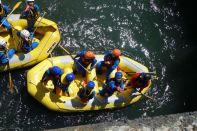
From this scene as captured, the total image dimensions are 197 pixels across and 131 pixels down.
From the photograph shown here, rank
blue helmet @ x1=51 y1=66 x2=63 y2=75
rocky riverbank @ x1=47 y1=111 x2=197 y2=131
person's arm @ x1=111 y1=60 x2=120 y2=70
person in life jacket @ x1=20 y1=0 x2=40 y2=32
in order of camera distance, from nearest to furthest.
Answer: rocky riverbank @ x1=47 y1=111 x2=197 y2=131 < blue helmet @ x1=51 y1=66 x2=63 y2=75 < person's arm @ x1=111 y1=60 x2=120 y2=70 < person in life jacket @ x1=20 y1=0 x2=40 y2=32

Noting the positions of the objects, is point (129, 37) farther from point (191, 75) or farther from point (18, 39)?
point (18, 39)

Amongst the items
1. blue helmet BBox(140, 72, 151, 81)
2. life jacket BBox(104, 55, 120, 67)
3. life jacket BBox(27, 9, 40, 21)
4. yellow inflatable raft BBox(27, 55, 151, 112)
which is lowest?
yellow inflatable raft BBox(27, 55, 151, 112)

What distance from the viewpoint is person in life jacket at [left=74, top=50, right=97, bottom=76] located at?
27.7ft

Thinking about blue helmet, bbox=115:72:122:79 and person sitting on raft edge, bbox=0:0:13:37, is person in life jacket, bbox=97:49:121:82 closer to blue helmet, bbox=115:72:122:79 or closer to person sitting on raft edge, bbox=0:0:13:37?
blue helmet, bbox=115:72:122:79

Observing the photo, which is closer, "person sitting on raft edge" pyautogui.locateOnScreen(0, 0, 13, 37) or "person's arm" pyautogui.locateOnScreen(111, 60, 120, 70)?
"person's arm" pyautogui.locateOnScreen(111, 60, 120, 70)

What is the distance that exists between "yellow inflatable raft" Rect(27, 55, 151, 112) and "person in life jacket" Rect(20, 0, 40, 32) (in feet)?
3.76

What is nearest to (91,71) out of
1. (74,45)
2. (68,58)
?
(68,58)

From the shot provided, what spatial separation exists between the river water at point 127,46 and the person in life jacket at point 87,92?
2.62ft

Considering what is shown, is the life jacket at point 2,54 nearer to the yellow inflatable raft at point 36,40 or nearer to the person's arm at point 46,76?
the yellow inflatable raft at point 36,40

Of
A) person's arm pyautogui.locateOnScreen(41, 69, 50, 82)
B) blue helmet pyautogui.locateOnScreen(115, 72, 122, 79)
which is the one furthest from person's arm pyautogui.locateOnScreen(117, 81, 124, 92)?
person's arm pyautogui.locateOnScreen(41, 69, 50, 82)

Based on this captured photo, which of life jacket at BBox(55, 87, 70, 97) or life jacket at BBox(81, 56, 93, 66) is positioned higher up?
life jacket at BBox(81, 56, 93, 66)

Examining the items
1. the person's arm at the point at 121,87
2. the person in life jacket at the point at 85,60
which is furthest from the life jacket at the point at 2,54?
the person's arm at the point at 121,87

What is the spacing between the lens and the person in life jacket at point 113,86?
8414 millimetres

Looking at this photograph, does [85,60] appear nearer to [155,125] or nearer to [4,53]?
[4,53]
